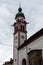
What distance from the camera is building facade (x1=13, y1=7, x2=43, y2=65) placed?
34.6 meters

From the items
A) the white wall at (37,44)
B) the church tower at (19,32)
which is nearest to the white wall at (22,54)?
the church tower at (19,32)

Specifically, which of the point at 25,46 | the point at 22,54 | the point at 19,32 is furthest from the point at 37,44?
the point at 19,32

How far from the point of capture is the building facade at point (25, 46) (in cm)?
3459

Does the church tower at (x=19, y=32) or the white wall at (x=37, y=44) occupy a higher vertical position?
the church tower at (x=19, y=32)

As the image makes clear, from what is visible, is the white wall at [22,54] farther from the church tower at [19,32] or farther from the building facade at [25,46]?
the church tower at [19,32]

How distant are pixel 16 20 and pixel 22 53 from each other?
1146 cm

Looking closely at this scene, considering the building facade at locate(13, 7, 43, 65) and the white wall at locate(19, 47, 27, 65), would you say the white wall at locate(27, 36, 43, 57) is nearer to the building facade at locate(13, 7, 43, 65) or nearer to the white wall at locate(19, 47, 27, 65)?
the building facade at locate(13, 7, 43, 65)

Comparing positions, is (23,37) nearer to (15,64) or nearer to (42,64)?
(15,64)

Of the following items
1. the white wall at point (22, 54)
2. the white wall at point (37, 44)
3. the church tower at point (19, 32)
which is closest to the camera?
the white wall at point (37, 44)

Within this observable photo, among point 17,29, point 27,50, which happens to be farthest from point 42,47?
point 17,29

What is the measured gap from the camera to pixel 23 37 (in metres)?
49.6

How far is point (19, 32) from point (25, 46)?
8.55 m

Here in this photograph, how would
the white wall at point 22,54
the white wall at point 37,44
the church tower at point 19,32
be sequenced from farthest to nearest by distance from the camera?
the church tower at point 19,32 < the white wall at point 22,54 < the white wall at point 37,44

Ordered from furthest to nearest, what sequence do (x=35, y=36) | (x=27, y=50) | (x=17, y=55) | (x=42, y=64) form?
(x=17, y=55)
(x=27, y=50)
(x=35, y=36)
(x=42, y=64)
